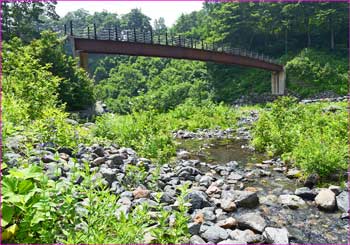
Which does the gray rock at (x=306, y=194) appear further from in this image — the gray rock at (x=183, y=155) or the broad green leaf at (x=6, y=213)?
the broad green leaf at (x=6, y=213)

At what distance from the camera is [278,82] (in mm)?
42375

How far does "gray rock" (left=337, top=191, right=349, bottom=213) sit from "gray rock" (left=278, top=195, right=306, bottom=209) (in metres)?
0.76

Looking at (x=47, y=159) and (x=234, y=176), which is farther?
(x=234, y=176)

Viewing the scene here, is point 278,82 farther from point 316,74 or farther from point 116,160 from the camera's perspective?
point 116,160

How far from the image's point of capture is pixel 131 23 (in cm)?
8306

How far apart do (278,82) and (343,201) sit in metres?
37.2

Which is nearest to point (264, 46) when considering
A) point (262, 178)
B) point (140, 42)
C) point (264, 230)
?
point (140, 42)

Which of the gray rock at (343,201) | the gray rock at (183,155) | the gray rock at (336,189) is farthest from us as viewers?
the gray rock at (183,155)

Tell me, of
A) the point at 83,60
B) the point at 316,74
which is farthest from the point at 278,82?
the point at 83,60

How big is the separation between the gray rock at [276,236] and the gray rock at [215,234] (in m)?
0.75

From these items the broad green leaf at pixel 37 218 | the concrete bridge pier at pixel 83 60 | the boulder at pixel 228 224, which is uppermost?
the concrete bridge pier at pixel 83 60

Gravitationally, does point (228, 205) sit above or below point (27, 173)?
below

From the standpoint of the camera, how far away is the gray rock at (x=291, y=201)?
294 inches

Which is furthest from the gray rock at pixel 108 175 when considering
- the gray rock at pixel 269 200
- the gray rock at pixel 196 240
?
the gray rock at pixel 269 200
